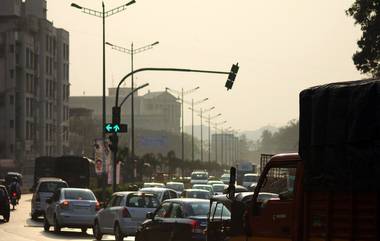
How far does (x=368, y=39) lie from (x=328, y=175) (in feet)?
120

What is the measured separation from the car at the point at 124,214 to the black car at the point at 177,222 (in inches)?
230

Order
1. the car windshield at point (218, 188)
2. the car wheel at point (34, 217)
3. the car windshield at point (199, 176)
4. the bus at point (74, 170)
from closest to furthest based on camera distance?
the car wheel at point (34, 217)
the car windshield at point (218, 188)
the bus at point (74, 170)
the car windshield at point (199, 176)

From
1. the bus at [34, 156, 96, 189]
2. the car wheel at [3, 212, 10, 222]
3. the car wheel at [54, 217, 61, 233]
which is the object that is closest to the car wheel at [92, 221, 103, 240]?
the car wheel at [54, 217, 61, 233]

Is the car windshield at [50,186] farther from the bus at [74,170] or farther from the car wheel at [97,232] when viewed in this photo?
the bus at [74,170]

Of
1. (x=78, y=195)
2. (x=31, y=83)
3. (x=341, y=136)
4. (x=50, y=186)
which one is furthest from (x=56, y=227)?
(x=31, y=83)

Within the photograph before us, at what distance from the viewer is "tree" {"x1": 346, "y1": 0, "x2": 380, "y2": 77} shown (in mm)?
45250

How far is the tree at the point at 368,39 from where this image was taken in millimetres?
45250

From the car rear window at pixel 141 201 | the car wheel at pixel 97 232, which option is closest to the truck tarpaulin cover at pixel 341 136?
the car rear window at pixel 141 201

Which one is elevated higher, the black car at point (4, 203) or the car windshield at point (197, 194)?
the car windshield at point (197, 194)

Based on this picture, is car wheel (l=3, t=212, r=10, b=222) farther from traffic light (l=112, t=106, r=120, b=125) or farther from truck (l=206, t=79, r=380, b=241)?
truck (l=206, t=79, r=380, b=241)

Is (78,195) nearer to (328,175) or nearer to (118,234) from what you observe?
(118,234)

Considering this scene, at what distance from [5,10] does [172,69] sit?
273 feet

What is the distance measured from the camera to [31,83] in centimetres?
12000

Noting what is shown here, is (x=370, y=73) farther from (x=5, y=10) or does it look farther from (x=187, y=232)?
(x=5, y=10)
